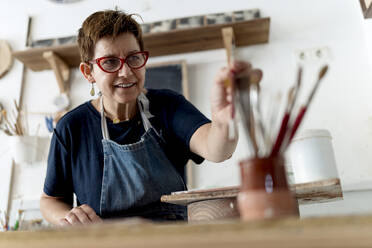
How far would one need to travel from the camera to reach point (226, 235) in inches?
13.1

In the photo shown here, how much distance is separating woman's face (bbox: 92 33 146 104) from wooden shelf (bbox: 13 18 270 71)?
1101 mm

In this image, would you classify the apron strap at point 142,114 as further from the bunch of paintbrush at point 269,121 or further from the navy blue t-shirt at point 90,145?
the bunch of paintbrush at point 269,121

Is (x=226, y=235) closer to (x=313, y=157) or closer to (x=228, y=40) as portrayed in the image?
(x=313, y=157)

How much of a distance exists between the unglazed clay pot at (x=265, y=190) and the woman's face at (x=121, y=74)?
79 centimetres

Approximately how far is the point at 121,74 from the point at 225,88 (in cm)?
63

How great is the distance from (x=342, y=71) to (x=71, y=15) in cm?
199

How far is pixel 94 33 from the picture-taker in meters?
1.20

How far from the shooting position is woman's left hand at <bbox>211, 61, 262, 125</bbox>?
1.75 ft

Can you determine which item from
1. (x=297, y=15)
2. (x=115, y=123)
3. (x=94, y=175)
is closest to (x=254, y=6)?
(x=297, y=15)

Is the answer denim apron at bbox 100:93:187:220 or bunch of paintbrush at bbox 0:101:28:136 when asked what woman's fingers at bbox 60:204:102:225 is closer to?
denim apron at bbox 100:93:187:220

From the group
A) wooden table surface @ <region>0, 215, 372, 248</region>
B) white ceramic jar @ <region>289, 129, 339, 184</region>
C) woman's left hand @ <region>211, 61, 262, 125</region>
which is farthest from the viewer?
white ceramic jar @ <region>289, 129, 339, 184</region>

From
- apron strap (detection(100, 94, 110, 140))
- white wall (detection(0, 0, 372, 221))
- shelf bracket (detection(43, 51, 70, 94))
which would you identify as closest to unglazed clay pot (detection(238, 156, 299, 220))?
apron strap (detection(100, 94, 110, 140))

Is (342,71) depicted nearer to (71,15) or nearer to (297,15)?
(297,15)

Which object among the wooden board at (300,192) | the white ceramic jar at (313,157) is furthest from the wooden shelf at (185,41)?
the wooden board at (300,192)
